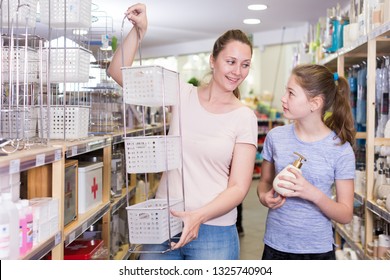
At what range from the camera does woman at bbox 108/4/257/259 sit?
1737mm

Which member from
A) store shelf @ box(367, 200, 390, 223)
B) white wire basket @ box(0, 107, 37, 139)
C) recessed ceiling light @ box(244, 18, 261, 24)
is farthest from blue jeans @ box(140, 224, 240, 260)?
recessed ceiling light @ box(244, 18, 261, 24)

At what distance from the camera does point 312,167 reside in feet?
5.97

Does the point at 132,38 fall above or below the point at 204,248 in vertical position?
above

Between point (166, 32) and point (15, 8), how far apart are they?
278 inches

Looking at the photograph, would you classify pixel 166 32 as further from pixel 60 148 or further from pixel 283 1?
pixel 60 148

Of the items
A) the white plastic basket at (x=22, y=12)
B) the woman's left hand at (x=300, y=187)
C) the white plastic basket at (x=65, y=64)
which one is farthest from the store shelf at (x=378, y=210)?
the white plastic basket at (x=22, y=12)

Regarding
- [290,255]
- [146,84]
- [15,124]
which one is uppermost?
[146,84]

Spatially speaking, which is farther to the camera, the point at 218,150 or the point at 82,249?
the point at 82,249

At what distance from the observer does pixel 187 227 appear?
1573 millimetres

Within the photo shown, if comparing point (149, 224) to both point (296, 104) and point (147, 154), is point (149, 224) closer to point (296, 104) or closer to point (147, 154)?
point (147, 154)

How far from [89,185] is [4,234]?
1.07m

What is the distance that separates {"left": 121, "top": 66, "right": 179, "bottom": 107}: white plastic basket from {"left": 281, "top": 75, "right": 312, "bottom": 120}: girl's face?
0.50 m

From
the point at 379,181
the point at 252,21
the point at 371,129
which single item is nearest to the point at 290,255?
the point at 379,181

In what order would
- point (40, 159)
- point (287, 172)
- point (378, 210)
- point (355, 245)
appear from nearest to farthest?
point (40, 159), point (287, 172), point (378, 210), point (355, 245)
